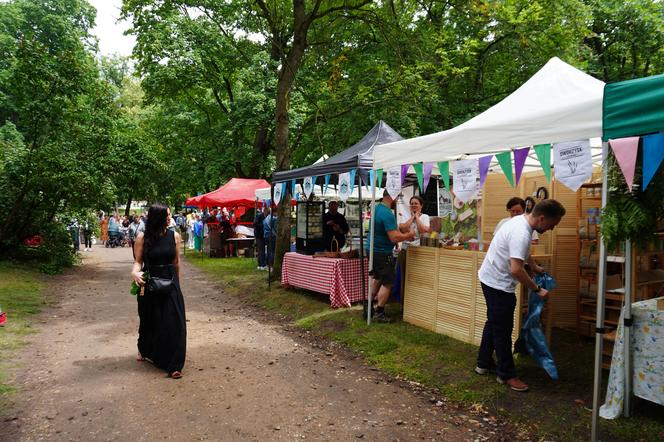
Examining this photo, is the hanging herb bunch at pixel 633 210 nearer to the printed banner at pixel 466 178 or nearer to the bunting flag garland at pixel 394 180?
the printed banner at pixel 466 178

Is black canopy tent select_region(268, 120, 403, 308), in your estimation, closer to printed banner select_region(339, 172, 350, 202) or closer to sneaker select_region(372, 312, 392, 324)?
printed banner select_region(339, 172, 350, 202)

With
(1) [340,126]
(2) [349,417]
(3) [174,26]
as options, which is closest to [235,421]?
(2) [349,417]

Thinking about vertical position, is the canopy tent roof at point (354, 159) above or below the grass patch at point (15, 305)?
above

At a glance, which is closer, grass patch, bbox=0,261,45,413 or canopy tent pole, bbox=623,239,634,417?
canopy tent pole, bbox=623,239,634,417

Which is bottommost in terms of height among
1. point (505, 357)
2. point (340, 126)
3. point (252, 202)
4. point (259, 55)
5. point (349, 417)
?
point (349, 417)

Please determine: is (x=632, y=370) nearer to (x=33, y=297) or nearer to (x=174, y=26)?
(x=33, y=297)

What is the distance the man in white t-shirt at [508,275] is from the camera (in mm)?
4074

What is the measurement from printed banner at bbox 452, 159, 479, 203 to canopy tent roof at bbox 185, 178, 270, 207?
1251 centimetres

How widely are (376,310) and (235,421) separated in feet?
11.1

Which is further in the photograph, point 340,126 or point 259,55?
point 259,55

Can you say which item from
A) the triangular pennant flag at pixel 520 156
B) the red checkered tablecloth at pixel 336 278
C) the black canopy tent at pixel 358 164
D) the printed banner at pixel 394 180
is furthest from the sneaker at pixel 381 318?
the triangular pennant flag at pixel 520 156

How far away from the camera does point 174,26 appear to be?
16.7 metres

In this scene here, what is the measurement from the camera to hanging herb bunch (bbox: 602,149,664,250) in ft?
10.8

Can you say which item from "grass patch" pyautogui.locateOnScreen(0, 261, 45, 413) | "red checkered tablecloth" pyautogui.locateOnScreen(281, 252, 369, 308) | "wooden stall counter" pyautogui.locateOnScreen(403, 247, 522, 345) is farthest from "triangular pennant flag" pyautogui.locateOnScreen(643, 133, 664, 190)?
"grass patch" pyautogui.locateOnScreen(0, 261, 45, 413)
